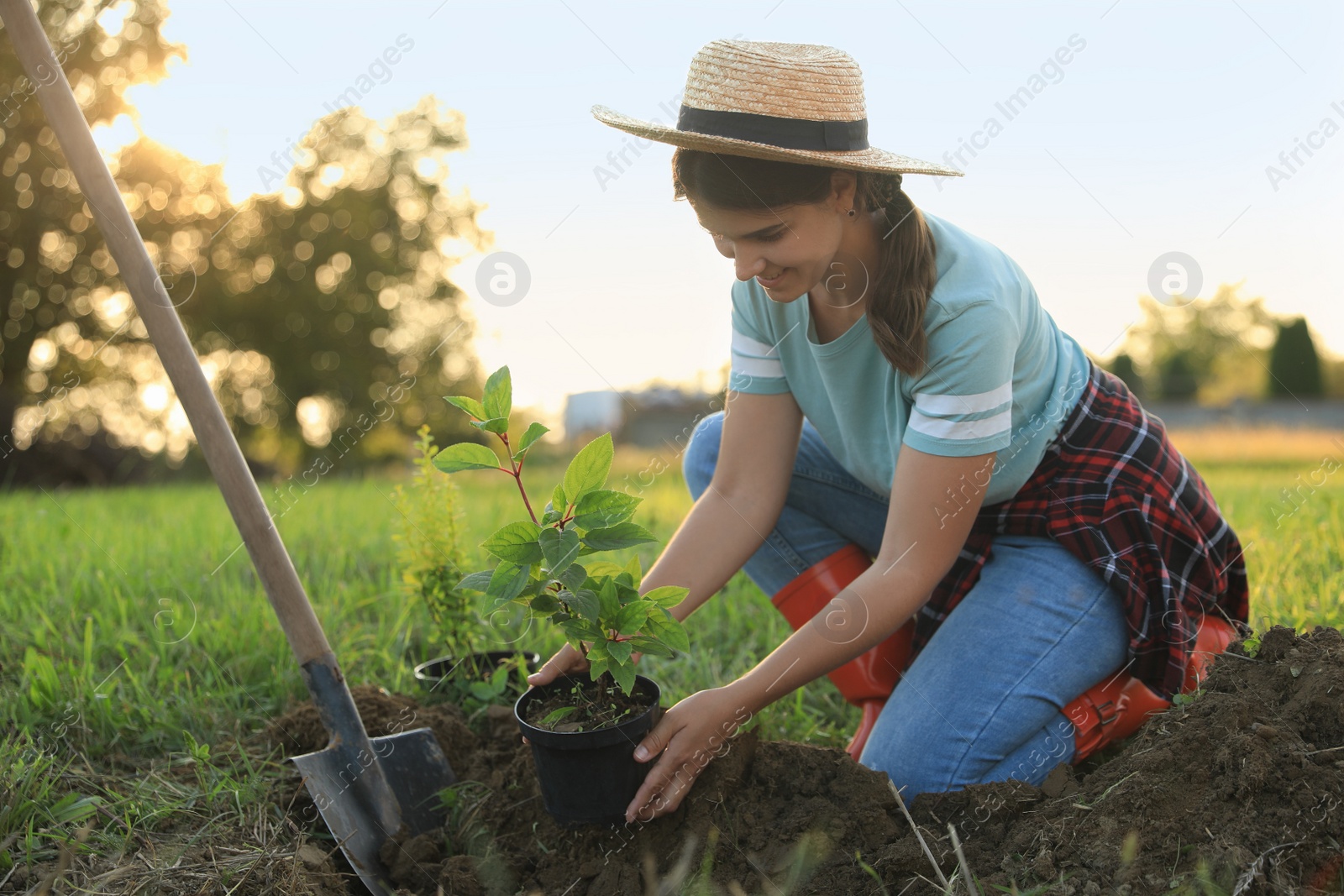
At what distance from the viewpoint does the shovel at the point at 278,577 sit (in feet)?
6.09

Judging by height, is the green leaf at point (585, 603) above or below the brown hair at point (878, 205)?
below

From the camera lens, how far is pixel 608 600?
68.0 inches

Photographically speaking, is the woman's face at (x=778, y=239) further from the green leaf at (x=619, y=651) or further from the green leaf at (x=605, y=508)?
the green leaf at (x=619, y=651)

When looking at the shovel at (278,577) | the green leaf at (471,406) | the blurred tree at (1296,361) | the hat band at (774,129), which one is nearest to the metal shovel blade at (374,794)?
the shovel at (278,577)

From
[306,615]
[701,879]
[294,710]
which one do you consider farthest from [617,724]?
[294,710]

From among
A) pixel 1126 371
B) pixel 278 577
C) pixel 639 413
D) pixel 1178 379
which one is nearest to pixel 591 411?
pixel 639 413

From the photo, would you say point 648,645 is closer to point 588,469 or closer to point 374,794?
point 588,469

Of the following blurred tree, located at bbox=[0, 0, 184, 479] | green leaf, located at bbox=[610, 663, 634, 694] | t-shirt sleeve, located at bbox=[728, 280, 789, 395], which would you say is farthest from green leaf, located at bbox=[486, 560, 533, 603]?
blurred tree, located at bbox=[0, 0, 184, 479]

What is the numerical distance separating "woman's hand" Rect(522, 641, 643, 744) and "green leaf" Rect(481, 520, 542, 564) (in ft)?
1.14

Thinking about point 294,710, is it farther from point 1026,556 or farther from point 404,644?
point 1026,556

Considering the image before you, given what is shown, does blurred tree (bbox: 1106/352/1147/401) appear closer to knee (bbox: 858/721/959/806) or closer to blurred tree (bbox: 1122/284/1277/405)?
blurred tree (bbox: 1122/284/1277/405)

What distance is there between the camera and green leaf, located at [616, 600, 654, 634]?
1703 mm

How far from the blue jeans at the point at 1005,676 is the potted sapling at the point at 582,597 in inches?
27.1

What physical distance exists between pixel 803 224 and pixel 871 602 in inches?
32.0
